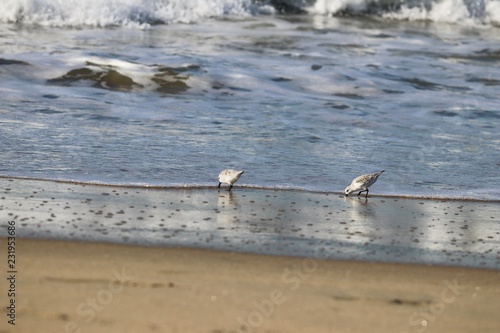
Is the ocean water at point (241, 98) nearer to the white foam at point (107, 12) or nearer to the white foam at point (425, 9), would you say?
the white foam at point (107, 12)

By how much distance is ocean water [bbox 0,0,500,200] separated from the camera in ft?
24.3

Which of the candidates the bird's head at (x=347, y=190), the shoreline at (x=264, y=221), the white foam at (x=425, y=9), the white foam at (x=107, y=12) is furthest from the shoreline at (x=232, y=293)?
the white foam at (x=425, y=9)

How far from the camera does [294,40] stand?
1523cm

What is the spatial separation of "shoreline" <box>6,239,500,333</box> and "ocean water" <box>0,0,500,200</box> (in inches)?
77.9

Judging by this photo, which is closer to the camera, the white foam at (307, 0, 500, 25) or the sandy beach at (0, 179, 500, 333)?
the sandy beach at (0, 179, 500, 333)

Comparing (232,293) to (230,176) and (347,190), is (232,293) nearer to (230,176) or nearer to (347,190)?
(230,176)

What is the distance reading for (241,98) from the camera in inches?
407

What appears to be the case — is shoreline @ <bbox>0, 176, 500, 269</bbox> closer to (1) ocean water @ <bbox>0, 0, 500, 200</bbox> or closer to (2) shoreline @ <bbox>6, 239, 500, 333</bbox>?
(2) shoreline @ <bbox>6, 239, 500, 333</bbox>

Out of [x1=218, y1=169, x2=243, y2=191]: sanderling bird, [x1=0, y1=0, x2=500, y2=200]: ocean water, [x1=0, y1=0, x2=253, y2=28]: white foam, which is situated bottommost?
[x1=0, y1=0, x2=500, y2=200]: ocean water

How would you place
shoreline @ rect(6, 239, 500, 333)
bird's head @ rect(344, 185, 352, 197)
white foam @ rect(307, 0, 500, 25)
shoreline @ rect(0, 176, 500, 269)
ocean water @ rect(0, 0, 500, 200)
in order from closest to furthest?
shoreline @ rect(6, 239, 500, 333) < shoreline @ rect(0, 176, 500, 269) < bird's head @ rect(344, 185, 352, 197) < ocean water @ rect(0, 0, 500, 200) < white foam @ rect(307, 0, 500, 25)

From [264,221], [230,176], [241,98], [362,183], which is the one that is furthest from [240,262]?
[241,98]

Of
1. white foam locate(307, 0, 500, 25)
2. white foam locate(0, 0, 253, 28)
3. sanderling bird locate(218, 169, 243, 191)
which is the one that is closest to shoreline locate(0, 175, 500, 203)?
sanderling bird locate(218, 169, 243, 191)

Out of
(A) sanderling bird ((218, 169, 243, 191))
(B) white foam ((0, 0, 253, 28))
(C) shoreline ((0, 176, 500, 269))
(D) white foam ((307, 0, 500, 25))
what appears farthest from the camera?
(D) white foam ((307, 0, 500, 25))

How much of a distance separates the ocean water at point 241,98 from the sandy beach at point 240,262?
0.69 metres
